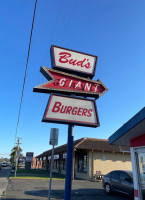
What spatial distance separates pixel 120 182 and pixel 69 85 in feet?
22.8

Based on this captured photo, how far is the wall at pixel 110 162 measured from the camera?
21172mm

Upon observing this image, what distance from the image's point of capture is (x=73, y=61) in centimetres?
750

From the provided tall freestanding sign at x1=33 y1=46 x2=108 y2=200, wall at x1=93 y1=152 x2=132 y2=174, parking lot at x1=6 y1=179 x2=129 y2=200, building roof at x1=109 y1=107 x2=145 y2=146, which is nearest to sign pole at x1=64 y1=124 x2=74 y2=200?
tall freestanding sign at x1=33 y1=46 x2=108 y2=200

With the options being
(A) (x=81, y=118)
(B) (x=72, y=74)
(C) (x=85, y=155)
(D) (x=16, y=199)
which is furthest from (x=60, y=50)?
(C) (x=85, y=155)

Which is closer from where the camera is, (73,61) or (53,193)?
(73,61)

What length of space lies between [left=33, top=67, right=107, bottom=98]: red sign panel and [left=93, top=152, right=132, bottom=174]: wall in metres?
15.8

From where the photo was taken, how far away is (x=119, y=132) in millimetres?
7062

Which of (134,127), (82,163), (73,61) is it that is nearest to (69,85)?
(73,61)

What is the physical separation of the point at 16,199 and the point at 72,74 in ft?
21.9

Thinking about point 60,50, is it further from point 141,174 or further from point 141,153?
point 141,174

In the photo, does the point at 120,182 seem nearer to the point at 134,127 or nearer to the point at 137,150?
the point at 137,150

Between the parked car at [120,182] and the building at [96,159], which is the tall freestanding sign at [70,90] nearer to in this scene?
the parked car at [120,182]

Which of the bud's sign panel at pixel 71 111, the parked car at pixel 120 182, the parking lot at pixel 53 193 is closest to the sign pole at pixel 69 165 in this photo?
the bud's sign panel at pixel 71 111

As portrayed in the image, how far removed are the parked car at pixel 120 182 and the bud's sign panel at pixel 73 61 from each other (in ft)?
20.5
